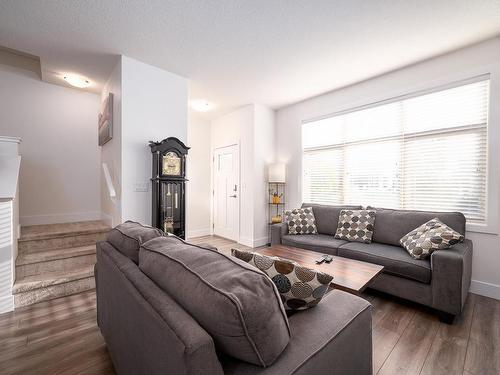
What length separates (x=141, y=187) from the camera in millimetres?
3109

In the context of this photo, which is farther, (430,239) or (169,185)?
(169,185)

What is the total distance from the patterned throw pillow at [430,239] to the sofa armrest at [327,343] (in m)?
1.52

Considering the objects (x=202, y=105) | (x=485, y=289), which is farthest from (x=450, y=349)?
(x=202, y=105)

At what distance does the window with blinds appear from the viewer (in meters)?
2.63

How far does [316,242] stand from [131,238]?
7.34 feet

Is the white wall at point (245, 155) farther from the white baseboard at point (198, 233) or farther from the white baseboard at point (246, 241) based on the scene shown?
the white baseboard at point (198, 233)

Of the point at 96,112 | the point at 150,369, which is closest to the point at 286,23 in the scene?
the point at 150,369

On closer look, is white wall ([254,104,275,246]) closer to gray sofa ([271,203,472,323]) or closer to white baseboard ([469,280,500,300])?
gray sofa ([271,203,472,323])

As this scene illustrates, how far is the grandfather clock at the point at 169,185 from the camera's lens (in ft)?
9.94

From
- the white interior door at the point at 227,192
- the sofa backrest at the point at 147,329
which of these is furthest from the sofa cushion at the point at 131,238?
the white interior door at the point at 227,192

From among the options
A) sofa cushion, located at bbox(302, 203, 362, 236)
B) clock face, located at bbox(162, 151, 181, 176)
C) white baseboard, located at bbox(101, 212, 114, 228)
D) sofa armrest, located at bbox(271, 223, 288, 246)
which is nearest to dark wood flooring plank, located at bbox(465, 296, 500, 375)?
sofa cushion, located at bbox(302, 203, 362, 236)

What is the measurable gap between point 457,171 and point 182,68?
367cm

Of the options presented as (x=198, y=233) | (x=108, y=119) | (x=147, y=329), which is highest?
(x=108, y=119)

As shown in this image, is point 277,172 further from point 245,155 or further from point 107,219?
point 107,219
